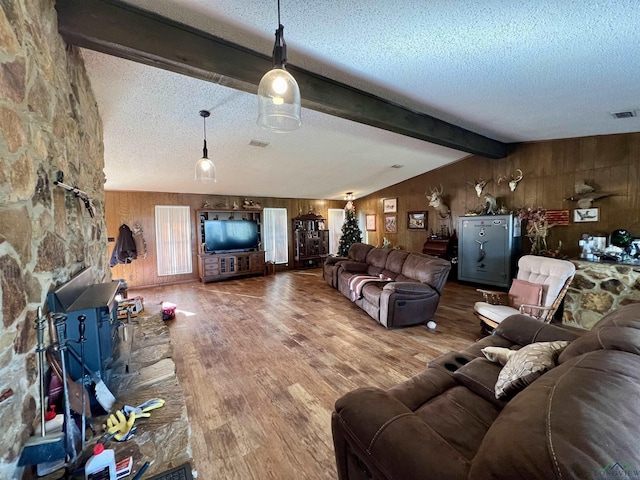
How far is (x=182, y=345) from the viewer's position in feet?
10.4

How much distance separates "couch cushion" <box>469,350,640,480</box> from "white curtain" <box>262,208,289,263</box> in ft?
24.2

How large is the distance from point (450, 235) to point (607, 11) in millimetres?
5221

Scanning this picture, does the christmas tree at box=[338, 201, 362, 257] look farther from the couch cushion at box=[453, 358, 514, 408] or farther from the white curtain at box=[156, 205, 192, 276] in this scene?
the couch cushion at box=[453, 358, 514, 408]

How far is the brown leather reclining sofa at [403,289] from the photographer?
3557 millimetres

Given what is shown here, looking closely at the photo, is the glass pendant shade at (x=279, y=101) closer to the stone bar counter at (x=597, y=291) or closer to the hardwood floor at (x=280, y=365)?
Answer: the hardwood floor at (x=280, y=365)

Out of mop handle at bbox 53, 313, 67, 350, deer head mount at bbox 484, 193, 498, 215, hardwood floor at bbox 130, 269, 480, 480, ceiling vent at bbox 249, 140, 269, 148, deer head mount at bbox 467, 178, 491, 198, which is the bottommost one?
hardwood floor at bbox 130, 269, 480, 480

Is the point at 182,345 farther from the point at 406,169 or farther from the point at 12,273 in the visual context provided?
the point at 406,169

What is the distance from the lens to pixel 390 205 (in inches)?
315

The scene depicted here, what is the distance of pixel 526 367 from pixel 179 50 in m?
2.87

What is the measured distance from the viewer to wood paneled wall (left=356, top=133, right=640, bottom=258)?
13.2ft

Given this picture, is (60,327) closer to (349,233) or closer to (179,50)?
(179,50)

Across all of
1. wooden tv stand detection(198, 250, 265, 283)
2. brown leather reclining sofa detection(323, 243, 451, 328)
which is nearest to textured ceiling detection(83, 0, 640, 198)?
brown leather reclining sofa detection(323, 243, 451, 328)

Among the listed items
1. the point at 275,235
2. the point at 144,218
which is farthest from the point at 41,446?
Result: the point at 275,235

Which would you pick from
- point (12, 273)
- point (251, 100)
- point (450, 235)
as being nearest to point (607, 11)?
point (251, 100)
